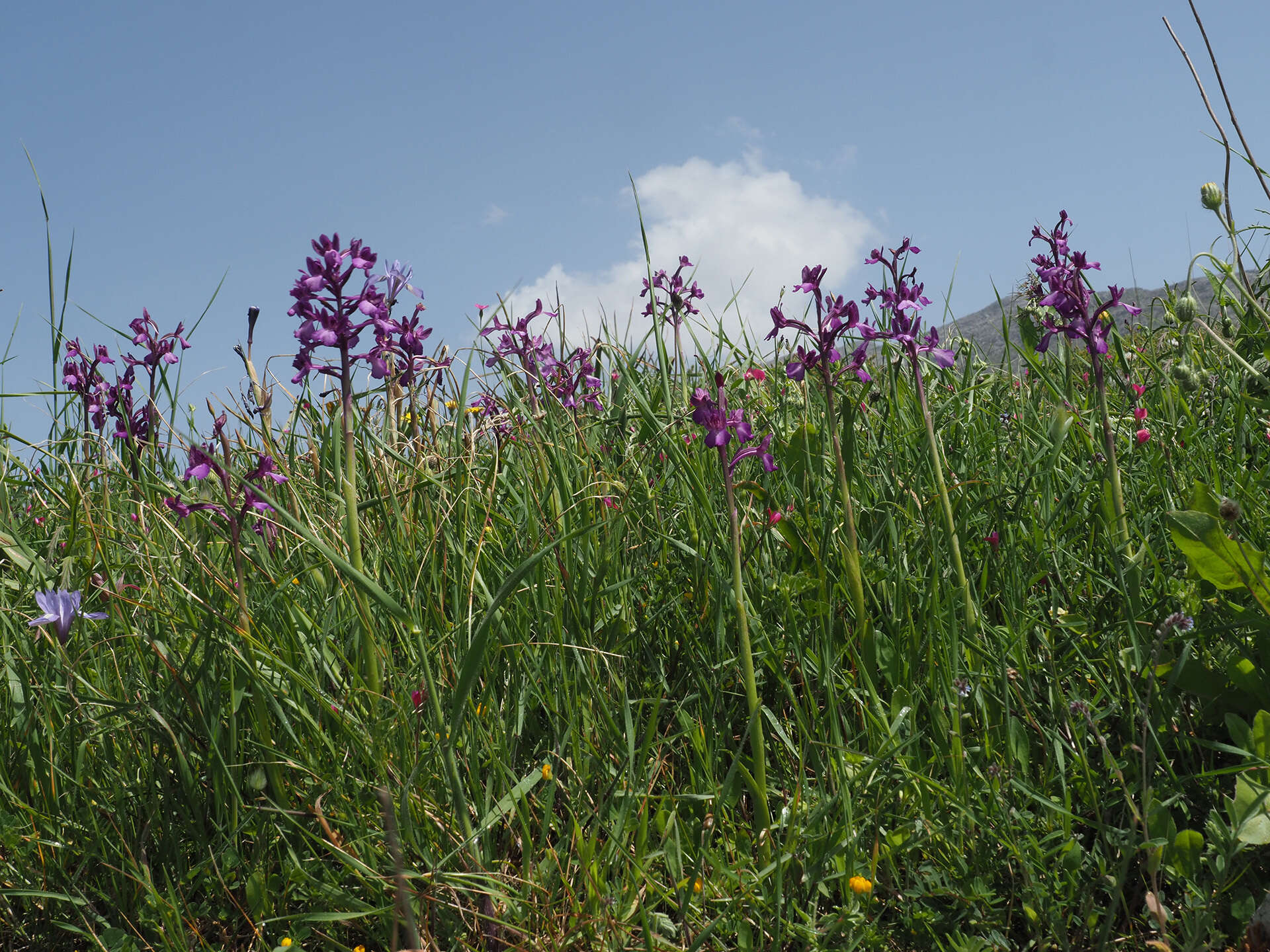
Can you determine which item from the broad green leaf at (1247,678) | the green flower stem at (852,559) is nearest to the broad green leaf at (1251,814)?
the broad green leaf at (1247,678)

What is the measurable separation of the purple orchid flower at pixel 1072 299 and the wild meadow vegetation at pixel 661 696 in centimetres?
1

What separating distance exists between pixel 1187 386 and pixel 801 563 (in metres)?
1.44

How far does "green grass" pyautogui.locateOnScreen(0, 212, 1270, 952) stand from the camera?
155 centimetres

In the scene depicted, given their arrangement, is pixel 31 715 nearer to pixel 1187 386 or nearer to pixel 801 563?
pixel 801 563

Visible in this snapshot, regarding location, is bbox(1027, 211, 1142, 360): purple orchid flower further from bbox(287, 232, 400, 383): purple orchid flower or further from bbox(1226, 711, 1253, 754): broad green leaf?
bbox(287, 232, 400, 383): purple orchid flower

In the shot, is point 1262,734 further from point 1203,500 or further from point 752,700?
point 752,700

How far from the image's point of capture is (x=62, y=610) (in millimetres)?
1888

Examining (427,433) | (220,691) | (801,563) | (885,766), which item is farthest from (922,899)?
(427,433)

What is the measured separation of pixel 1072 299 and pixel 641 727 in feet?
5.47

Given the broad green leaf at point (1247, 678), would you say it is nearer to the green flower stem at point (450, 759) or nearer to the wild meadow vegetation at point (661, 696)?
the wild meadow vegetation at point (661, 696)

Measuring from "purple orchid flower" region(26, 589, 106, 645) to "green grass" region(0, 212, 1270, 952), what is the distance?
0.19 ft

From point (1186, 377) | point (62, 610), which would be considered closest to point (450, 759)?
point (62, 610)

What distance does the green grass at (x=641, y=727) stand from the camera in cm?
155

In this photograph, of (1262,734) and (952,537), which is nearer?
(1262,734)
